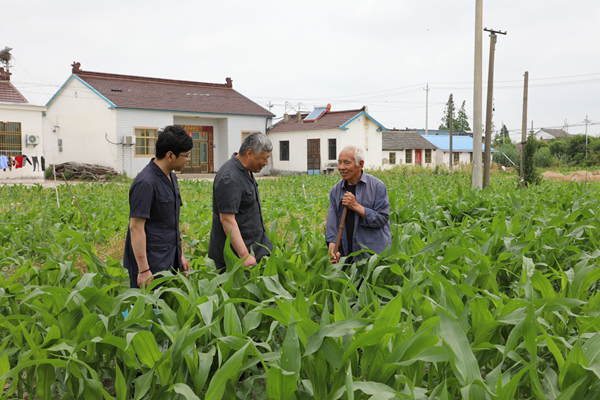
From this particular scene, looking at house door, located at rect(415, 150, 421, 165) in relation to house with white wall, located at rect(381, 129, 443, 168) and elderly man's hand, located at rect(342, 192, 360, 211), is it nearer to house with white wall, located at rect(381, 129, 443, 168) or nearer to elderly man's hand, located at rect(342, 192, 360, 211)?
house with white wall, located at rect(381, 129, 443, 168)

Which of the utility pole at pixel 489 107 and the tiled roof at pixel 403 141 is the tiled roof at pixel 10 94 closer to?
the utility pole at pixel 489 107

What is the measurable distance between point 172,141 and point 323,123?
91.9ft

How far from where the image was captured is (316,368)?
7.08ft

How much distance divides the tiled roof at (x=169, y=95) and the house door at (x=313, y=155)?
3.25 metres

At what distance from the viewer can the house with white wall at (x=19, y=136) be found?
1977 cm

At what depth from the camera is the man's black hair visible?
310 cm

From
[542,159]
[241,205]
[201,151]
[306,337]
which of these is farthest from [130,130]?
[542,159]

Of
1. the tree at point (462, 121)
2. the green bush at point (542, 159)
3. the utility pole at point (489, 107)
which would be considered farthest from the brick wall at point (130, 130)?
the tree at point (462, 121)

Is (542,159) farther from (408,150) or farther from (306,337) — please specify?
(306,337)

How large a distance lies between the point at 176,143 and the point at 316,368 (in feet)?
5.65

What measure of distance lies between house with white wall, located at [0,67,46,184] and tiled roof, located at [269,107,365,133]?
49.9 ft

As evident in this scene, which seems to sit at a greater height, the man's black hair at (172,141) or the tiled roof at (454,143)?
the tiled roof at (454,143)

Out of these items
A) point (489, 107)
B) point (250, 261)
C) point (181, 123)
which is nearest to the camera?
point (250, 261)

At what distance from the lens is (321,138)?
98.4 feet
